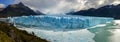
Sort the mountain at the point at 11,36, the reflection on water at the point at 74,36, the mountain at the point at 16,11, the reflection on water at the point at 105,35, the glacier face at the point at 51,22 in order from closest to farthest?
the mountain at the point at 11,36 < the reflection on water at the point at 74,36 < the reflection on water at the point at 105,35 < the glacier face at the point at 51,22 < the mountain at the point at 16,11

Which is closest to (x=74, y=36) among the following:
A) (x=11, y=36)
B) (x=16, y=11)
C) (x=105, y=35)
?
(x=105, y=35)

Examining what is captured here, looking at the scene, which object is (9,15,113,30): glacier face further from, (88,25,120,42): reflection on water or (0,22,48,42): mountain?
(0,22,48,42): mountain

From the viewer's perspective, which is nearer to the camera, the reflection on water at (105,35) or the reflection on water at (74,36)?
the reflection on water at (74,36)

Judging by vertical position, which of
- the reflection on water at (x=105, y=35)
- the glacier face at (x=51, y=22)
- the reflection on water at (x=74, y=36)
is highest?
the glacier face at (x=51, y=22)

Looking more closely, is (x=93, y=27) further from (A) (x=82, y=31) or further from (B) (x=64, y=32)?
(B) (x=64, y=32)

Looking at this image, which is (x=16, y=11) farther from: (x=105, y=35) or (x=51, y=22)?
(x=105, y=35)

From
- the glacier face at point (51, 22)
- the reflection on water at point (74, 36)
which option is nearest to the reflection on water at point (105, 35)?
the reflection on water at point (74, 36)

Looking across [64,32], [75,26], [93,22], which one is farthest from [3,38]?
[93,22]

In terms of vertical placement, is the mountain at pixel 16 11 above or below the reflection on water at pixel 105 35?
above

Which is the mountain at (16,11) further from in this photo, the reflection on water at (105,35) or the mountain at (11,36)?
the mountain at (11,36)

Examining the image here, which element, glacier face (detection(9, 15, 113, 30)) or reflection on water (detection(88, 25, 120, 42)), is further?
glacier face (detection(9, 15, 113, 30))

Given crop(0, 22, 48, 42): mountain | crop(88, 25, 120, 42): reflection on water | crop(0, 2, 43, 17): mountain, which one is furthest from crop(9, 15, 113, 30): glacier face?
crop(0, 2, 43, 17): mountain
